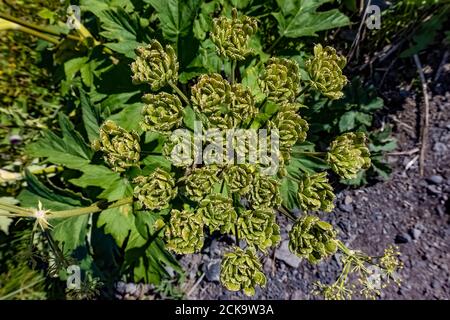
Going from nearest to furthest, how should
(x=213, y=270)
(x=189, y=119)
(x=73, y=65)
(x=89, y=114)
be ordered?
(x=189, y=119) → (x=89, y=114) → (x=73, y=65) → (x=213, y=270)

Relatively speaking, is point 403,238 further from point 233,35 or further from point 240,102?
point 233,35

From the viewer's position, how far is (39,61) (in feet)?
10.1

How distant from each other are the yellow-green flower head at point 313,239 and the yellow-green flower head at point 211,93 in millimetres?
576

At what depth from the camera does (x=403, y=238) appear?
3.11 meters

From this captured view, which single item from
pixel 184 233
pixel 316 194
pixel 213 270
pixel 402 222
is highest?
pixel 316 194

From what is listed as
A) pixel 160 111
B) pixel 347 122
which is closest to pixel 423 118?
pixel 347 122

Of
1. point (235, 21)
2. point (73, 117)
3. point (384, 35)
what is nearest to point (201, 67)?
point (235, 21)

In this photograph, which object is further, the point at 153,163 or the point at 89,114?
Result: the point at 89,114

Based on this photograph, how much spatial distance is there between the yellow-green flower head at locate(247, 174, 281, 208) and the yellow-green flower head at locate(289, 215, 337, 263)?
0.46 feet

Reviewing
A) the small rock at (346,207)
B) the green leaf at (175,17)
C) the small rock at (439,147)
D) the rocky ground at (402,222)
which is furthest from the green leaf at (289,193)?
the small rock at (439,147)

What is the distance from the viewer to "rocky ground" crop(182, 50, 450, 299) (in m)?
3.06

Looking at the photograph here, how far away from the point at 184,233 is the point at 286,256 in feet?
5.44

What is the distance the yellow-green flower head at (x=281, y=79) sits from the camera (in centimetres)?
181
